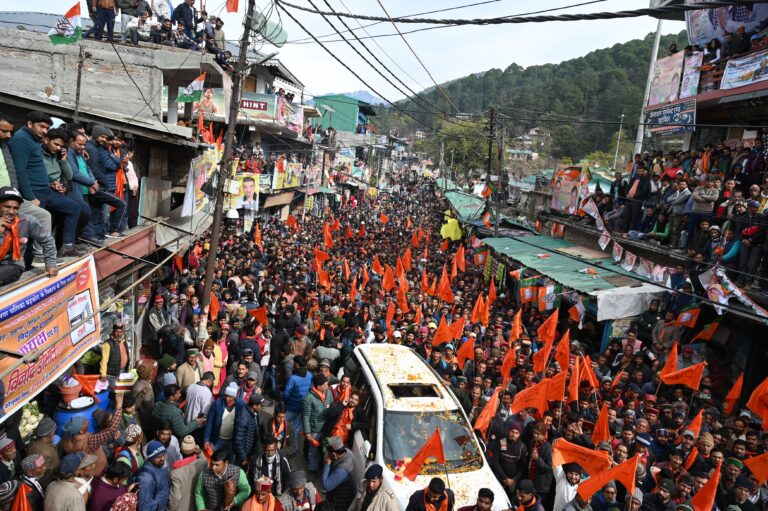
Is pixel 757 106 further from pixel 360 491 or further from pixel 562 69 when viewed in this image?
pixel 562 69

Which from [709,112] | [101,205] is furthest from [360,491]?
[709,112]

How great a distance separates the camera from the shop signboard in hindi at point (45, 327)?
4.66 m

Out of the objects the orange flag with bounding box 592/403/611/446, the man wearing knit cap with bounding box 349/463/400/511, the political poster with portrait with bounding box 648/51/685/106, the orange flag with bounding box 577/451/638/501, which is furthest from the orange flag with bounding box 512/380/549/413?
the political poster with portrait with bounding box 648/51/685/106

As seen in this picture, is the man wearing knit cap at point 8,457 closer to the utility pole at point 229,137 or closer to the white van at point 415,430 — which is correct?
the white van at point 415,430

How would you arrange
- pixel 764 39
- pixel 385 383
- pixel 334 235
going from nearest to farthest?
1. pixel 385 383
2. pixel 764 39
3. pixel 334 235

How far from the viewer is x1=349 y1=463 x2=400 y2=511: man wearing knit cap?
17.6 ft

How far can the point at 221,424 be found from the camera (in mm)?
6590

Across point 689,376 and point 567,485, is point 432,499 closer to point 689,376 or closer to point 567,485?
point 567,485

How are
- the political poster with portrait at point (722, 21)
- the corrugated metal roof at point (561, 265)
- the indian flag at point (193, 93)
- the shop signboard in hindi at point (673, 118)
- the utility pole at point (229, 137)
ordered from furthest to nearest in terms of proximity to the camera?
the shop signboard in hindi at point (673, 118) → the political poster with portrait at point (722, 21) → the corrugated metal roof at point (561, 265) → the indian flag at point (193, 93) → the utility pole at point (229, 137)

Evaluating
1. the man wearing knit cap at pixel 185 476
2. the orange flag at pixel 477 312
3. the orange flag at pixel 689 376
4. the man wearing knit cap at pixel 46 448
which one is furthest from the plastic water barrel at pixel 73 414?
the orange flag at pixel 477 312

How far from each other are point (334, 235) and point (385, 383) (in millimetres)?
18296

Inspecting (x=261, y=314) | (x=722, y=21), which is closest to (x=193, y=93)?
(x=261, y=314)

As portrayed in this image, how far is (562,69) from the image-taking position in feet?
351

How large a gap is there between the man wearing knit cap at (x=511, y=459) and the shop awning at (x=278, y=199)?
867 inches
